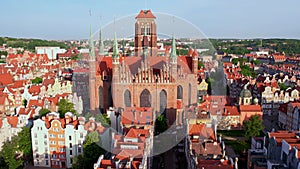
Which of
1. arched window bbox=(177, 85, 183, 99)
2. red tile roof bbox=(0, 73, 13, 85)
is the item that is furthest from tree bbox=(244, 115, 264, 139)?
red tile roof bbox=(0, 73, 13, 85)

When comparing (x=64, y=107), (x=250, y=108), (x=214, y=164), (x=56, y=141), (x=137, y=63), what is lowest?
(x=56, y=141)

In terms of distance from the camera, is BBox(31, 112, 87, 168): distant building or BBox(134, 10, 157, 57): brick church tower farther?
BBox(134, 10, 157, 57): brick church tower

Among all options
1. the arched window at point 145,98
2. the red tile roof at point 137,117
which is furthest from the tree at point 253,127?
the red tile roof at point 137,117

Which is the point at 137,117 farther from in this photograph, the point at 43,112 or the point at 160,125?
the point at 43,112

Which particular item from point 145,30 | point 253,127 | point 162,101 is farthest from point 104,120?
point 253,127

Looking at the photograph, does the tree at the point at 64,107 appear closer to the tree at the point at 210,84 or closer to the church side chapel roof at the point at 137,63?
the church side chapel roof at the point at 137,63

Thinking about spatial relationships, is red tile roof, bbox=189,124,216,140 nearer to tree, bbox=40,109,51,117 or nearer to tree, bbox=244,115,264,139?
tree, bbox=244,115,264,139
